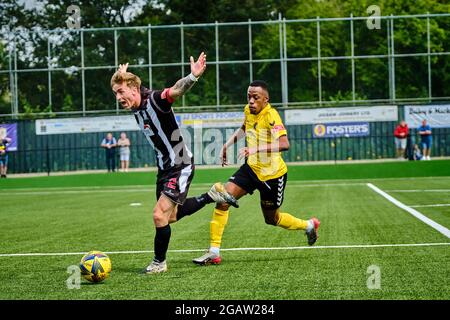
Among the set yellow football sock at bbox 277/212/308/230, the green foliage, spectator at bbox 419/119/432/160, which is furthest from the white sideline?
the green foliage

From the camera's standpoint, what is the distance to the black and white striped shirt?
337 inches

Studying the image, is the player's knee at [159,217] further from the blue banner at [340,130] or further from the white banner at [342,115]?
the white banner at [342,115]

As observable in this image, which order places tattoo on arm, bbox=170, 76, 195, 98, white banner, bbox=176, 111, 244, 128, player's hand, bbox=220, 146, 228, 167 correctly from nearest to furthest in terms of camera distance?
tattoo on arm, bbox=170, 76, 195, 98, player's hand, bbox=220, 146, 228, 167, white banner, bbox=176, 111, 244, 128

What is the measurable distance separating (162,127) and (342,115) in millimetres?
35166

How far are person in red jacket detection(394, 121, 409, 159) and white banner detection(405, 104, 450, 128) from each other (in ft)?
3.74

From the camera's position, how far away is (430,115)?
43.0 meters

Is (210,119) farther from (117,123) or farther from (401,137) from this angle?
(401,137)

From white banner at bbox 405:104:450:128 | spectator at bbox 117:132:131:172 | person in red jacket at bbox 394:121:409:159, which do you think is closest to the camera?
spectator at bbox 117:132:131:172

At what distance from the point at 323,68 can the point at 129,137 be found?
1166 cm

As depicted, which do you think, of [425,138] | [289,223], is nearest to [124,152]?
[425,138]

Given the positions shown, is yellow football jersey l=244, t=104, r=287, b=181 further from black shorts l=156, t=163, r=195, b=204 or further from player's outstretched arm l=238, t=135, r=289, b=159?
black shorts l=156, t=163, r=195, b=204

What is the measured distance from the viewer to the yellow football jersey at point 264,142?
9.91 metres

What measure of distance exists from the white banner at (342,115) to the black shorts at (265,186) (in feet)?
110

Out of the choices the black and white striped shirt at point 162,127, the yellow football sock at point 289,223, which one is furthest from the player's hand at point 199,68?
the yellow football sock at point 289,223
